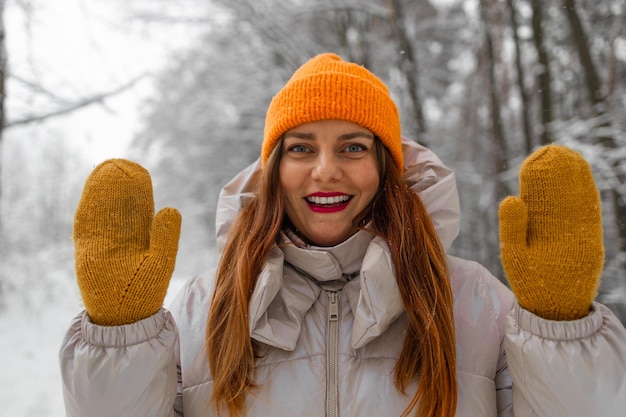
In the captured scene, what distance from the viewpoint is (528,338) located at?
48.0 inches

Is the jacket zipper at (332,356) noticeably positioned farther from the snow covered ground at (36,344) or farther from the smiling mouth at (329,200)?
the snow covered ground at (36,344)

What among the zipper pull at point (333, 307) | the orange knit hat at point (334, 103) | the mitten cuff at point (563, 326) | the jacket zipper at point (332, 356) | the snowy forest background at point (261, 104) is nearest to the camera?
the mitten cuff at point (563, 326)

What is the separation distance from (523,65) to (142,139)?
756 centimetres

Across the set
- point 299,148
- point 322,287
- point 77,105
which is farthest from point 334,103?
point 77,105

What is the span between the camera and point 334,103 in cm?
157

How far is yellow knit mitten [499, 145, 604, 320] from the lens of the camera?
1213 millimetres

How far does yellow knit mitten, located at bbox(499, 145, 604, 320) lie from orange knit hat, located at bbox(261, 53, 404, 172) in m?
0.52

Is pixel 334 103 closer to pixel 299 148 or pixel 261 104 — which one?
pixel 299 148

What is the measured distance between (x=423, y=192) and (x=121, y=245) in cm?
96

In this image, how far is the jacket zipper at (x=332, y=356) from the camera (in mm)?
1337

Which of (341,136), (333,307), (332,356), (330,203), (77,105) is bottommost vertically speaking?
(332,356)

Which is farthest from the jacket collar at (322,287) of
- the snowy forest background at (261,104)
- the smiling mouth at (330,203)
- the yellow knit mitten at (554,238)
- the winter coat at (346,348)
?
the snowy forest background at (261,104)

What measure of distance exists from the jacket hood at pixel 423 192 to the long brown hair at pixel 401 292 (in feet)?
0.20

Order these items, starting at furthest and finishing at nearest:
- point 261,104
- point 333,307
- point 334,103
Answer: point 261,104 < point 334,103 < point 333,307
